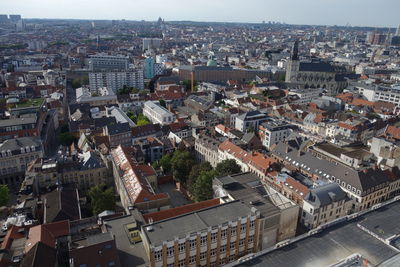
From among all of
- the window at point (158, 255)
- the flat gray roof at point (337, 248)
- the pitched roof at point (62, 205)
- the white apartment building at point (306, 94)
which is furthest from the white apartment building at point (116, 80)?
the flat gray roof at point (337, 248)

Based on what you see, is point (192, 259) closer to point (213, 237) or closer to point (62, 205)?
point (213, 237)

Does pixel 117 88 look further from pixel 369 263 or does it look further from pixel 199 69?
pixel 369 263

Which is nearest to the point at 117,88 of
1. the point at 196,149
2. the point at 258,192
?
the point at 196,149

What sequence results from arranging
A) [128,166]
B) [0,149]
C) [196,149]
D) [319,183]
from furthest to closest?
1. [196,149]
2. [0,149]
3. [128,166]
4. [319,183]

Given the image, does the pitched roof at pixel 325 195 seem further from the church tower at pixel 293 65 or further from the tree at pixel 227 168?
the church tower at pixel 293 65

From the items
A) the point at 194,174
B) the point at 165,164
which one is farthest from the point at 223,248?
the point at 165,164

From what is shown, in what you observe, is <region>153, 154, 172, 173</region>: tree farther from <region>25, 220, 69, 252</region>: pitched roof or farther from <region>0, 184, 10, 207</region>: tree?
<region>25, 220, 69, 252</region>: pitched roof

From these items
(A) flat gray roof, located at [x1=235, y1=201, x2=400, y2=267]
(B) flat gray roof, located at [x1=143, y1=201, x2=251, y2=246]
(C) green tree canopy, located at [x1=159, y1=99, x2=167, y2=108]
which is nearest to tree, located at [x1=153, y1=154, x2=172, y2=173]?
(B) flat gray roof, located at [x1=143, y1=201, x2=251, y2=246]
